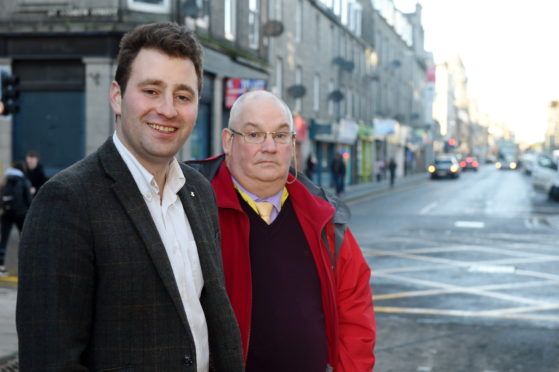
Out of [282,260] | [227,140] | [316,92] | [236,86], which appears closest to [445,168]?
[316,92]

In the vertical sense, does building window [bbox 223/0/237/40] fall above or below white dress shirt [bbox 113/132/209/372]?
above

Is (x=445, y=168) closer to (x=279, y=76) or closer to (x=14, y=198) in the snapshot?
(x=279, y=76)

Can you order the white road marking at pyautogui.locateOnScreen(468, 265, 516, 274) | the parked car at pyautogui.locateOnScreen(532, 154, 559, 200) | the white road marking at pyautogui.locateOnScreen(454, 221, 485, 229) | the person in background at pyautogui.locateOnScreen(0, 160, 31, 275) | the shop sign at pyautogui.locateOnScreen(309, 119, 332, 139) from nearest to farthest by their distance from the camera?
the person in background at pyautogui.locateOnScreen(0, 160, 31, 275)
the white road marking at pyautogui.locateOnScreen(468, 265, 516, 274)
the white road marking at pyautogui.locateOnScreen(454, 221, 485, 229)
the parked car at pyautogui.locateOnScreen(532, 154, 559, 200)
the shop sign at pyautogui.locateOnScreen(309, 119, 332, 139)

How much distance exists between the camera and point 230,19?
73.9 feet

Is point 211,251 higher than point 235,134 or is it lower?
lower

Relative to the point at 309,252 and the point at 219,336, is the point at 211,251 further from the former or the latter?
the point at 309,252

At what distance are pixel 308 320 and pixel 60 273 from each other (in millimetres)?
1369

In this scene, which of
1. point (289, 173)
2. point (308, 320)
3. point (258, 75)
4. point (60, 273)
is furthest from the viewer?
point (258, 75)

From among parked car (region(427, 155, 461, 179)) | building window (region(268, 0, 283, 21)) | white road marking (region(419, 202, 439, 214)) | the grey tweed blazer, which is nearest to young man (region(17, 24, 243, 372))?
the grey tweed blazer

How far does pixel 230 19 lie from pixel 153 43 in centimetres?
2115

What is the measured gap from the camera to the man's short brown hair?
6.70ft

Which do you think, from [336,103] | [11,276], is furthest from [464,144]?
[11,276]

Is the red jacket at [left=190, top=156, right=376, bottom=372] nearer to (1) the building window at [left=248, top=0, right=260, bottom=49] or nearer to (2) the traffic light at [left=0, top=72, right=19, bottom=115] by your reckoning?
(2) the traffic light at [left=0, top=72, right=19, bottom=115]

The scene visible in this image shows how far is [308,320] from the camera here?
2932 millimetres
